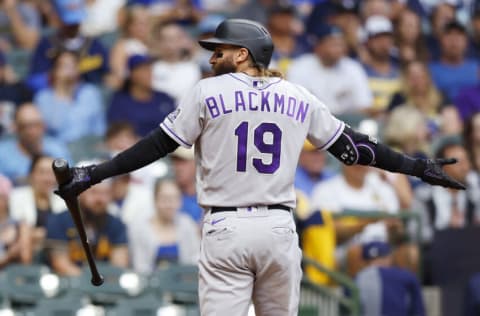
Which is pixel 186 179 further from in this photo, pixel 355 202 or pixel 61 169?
pixel 61 169

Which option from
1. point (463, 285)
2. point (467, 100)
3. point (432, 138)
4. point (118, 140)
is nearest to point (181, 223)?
point (118, 140)

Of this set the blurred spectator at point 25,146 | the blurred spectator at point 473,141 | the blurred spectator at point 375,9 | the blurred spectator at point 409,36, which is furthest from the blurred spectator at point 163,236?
the blurred spectator at point 375,9

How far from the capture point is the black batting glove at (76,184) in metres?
5.53

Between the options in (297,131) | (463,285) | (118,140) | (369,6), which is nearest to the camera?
(297,131)

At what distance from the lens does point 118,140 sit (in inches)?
413

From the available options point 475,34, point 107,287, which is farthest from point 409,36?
point 107,287

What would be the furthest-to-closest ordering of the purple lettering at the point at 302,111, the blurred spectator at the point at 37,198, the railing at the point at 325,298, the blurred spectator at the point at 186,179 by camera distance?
the blurred spectator at the point at 186,179 → the blurred spectator at the point at 37,198 → the railing at the point at 325,298 → the purple lettering at the point at 302,111

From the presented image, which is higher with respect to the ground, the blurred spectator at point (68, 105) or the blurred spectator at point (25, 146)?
the blurred spectator at point (68, 105)

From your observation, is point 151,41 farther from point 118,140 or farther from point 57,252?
point 57,252

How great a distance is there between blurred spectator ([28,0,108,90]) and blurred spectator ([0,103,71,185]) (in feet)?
3.04

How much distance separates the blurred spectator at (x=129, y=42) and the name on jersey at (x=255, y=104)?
601 centimetres

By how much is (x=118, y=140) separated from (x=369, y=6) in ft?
13.4

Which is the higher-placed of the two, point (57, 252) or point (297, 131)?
point (297, 131)

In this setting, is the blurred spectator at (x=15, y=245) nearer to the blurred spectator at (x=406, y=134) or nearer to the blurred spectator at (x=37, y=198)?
the blurred spectator at (x=37, y=198)
